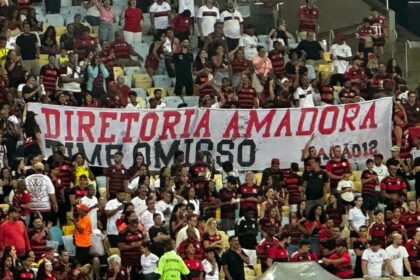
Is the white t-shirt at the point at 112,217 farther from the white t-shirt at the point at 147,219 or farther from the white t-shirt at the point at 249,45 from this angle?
the white t-shirt at the point at 249,45

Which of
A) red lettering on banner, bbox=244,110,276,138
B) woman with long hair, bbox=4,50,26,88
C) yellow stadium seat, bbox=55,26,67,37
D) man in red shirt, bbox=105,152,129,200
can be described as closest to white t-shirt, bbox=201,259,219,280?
man in red shirt, bbox=105,152,129,200

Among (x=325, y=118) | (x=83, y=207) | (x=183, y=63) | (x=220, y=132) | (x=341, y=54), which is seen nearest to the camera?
(x=83, y=207)

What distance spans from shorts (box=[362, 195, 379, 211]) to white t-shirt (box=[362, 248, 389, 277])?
2.19m

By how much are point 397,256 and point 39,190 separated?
6.09 meters

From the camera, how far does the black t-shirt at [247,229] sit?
3500 centimetres

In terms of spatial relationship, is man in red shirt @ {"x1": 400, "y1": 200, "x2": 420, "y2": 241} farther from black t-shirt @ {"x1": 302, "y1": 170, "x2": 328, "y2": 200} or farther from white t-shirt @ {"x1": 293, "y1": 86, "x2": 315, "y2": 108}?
white t-shirt @ {"x1": 293, "y1": 86, "x2": 315, "y2": 108}

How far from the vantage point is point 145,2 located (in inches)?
1682

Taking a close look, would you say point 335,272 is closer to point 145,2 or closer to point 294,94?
point 294,94

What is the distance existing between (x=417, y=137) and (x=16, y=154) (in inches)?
305

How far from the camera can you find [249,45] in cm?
4194

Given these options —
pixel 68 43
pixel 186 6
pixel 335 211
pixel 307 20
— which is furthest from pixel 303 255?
pixel 307 20

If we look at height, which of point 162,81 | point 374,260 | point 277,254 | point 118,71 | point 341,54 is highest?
point 341,54

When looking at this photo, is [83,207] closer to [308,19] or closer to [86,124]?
[86,124]

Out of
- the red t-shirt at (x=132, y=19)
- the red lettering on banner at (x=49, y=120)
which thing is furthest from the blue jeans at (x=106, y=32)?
the red lettering on banner at (x=49, y=120)
